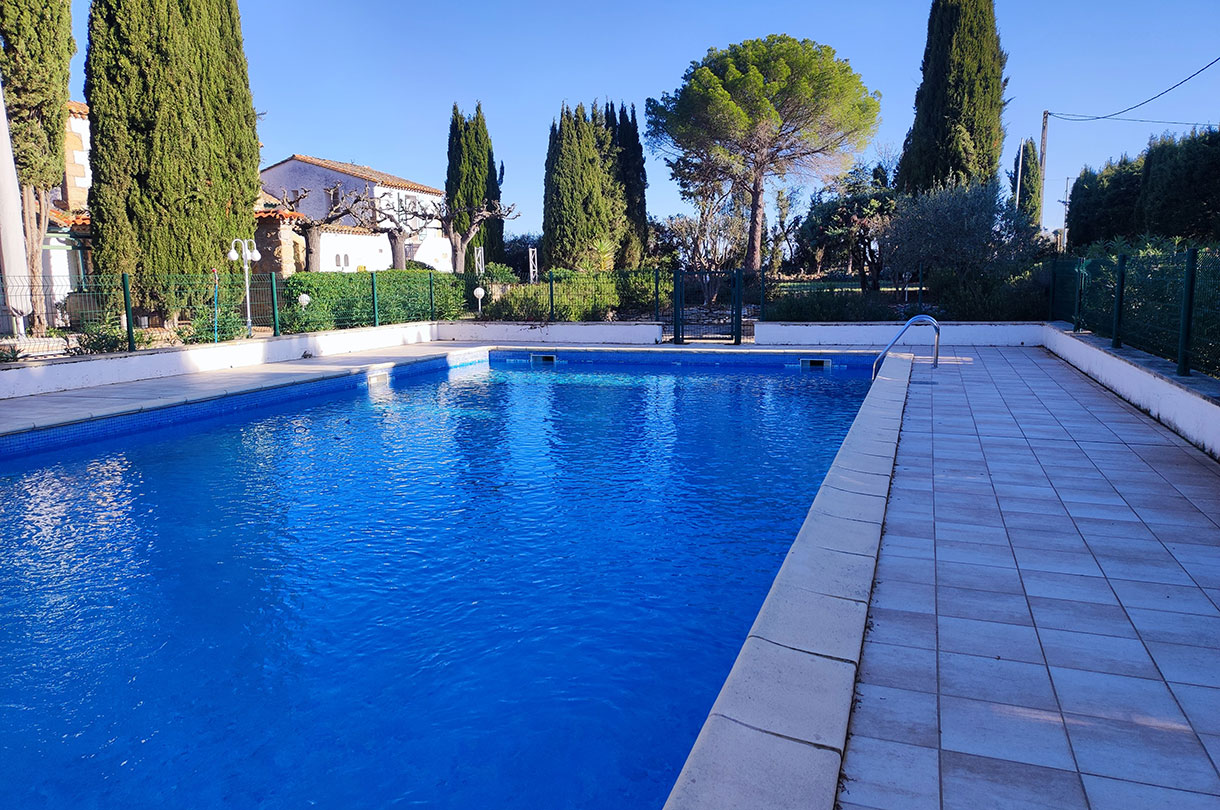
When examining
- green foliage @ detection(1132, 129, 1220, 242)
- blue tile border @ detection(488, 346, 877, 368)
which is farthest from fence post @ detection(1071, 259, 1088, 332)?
green foliage @ detection(1132, 129, 1220, 242)

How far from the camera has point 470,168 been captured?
3028 cm

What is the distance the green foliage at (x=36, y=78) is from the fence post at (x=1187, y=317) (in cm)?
1979

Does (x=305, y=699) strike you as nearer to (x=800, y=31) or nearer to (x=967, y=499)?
(x=967, y=499)

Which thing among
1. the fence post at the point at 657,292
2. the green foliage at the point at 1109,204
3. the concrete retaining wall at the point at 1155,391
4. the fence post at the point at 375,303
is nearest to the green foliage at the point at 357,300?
the fence post at the point at 375,303

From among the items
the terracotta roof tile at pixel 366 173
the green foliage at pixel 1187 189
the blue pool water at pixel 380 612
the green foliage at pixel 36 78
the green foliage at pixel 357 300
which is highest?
the terracotta roof tile at pixel 366 173

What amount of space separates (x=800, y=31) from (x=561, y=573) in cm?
2390

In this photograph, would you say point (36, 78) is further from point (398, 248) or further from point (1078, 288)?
point (1078, 288)

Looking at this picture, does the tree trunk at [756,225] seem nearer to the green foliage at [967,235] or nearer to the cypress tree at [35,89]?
the green foliage at [967,235]

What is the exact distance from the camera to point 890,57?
2450cm

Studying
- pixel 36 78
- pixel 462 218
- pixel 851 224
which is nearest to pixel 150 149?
pixel 36 78

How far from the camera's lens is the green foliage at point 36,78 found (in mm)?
14898

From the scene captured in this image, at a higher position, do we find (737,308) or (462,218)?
(462,218)

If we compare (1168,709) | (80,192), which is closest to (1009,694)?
(1168,709)

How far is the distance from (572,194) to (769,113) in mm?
7158
